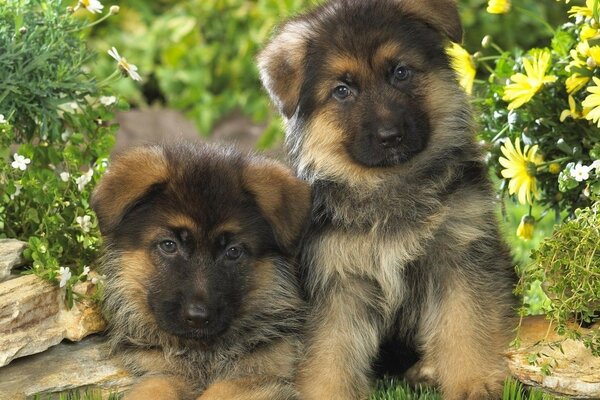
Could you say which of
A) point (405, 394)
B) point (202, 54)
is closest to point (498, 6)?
point (405, 394)

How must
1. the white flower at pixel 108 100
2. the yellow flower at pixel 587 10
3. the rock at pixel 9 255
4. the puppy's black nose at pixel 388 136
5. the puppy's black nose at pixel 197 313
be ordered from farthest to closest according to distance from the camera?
the white flower at pixel 108 100
the yellow flower at pixel 587 10
the rock at pixel 9 255
the puppy's black nose at pixel 388 136
the puppy's black nose at pixel 197 313

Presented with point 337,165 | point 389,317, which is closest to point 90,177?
point 337,165

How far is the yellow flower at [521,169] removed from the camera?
488 centimetres

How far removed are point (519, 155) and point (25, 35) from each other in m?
2.39

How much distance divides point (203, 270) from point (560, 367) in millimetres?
1517

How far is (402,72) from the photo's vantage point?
173 inches

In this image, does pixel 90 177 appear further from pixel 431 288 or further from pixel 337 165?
pixel 431 288

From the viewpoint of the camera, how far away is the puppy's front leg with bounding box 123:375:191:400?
421cm

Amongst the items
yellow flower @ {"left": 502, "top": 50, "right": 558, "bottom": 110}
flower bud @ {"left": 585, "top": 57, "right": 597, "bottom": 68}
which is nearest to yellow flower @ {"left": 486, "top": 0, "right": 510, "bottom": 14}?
yellow flower @ {"left": 502, "top": 50, "right": 558, "bottom": 110}

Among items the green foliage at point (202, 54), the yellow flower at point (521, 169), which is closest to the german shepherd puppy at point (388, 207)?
the yellow flower at point (521, 169)

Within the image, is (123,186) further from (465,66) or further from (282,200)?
(465,66)

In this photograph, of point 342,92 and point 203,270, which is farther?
point 342,92

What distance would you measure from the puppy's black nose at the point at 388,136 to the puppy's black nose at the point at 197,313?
3.19 feet

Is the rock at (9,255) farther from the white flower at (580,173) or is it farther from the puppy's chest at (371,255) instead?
the white flower at (580,173)
